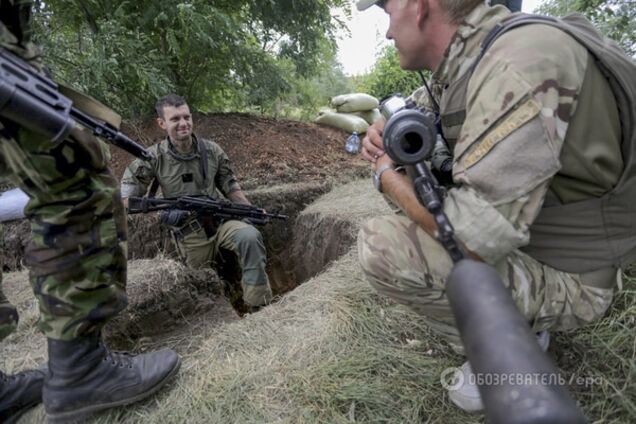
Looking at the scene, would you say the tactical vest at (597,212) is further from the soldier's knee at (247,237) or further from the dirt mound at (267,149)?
the dirt mound at (267,149)

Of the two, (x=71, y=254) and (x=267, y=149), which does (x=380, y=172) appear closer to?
(x=71, y=254)

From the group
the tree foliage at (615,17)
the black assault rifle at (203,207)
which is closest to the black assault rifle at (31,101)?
the black assault rifle at (203,207)

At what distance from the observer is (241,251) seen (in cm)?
369

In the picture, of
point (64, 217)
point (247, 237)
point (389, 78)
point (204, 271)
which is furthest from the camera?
point (389, 78)

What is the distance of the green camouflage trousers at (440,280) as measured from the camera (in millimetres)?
1320

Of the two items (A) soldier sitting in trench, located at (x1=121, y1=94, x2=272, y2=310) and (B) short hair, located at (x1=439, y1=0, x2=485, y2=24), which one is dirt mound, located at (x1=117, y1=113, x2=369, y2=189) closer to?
(A) soldier sitting in trench, located at (x1=121, y1=94, x2=272, y2=310)

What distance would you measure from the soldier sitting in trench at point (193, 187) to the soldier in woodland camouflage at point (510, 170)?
7.55ft

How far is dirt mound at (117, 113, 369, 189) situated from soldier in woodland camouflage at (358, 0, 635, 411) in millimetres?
3979

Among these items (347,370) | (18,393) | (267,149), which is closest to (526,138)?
(347,370)

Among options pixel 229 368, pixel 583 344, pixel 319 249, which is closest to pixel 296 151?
pixel 319 249

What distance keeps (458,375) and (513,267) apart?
0.51 m

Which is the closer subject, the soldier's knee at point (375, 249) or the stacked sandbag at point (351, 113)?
the soldier's knee at point (375, 249)

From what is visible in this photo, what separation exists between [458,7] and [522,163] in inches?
25.9

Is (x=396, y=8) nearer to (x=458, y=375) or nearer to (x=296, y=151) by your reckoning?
(x=458, y=375)
